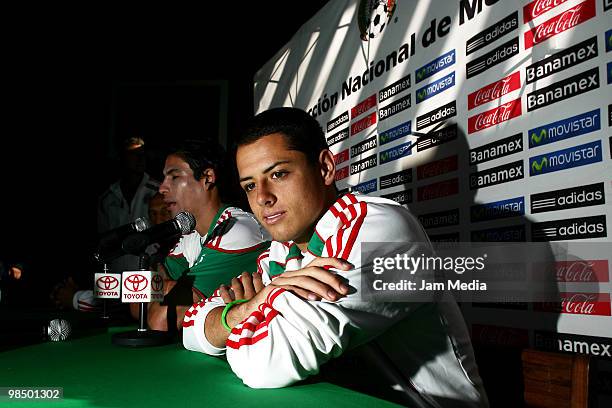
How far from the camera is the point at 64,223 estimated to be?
18.2 feet

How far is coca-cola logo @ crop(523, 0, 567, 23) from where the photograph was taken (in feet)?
6.42

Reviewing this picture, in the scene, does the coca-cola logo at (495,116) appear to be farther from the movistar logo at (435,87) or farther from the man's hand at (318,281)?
the man's hand at (318,281)

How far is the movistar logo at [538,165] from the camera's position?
196 cm

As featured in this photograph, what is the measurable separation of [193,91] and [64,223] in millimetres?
2091

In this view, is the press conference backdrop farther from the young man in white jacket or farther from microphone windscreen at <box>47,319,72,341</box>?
microphone windscreen at <box>47,319,72,341</box>

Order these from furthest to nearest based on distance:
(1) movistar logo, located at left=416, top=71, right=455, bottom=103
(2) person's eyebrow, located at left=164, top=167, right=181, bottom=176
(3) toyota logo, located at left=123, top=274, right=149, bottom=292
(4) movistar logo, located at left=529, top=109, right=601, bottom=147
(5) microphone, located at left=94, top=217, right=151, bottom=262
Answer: (1) movistar logo, located at left=416, top=71, right=455, bottom=103
(2) person's eyebrow, located at left=164, top=167, right=181, bottom=176
(4) movistar logo, located at left=529, top=109, right=601, bottom=147
(5) microphone, located at left=94, top=217, right=151, bottom=262
(3) toyota logo, located at left=123, top=274, right=149, bottom=292

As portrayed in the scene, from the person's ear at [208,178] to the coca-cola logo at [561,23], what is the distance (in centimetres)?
150

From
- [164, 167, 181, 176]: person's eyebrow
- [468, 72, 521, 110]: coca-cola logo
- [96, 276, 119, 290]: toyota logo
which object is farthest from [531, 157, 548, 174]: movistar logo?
[96, 276, 119, 290]: toyota logo

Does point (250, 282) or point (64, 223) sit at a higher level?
point (64, 223)

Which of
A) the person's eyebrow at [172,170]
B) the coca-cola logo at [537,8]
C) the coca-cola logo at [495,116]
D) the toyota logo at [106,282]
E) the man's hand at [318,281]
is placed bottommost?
the toyota logo at [106,282]

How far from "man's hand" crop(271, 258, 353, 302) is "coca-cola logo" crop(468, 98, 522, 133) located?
54.6 inches

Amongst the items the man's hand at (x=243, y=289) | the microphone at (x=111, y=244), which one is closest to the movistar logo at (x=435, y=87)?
the man's hand at (x=243, y=289)

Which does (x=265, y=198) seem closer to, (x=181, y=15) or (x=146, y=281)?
(x=146, y=281)

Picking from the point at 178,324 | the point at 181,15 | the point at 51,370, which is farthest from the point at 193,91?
the point at 51,370
